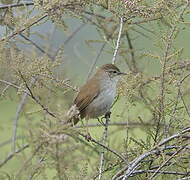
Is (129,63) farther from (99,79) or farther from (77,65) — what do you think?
(77,65)

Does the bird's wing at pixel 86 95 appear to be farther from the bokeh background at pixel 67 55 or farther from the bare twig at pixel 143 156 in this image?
the bare twig at pixel 143 156

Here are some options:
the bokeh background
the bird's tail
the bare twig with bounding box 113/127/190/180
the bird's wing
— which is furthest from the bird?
the bird's tail

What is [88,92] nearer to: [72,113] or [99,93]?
[99,93]

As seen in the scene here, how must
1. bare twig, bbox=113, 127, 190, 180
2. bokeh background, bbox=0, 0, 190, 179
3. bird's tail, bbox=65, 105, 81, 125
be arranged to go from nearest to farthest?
bird's tail, bbox=65, 105, 81, 125, bare twig, bbox=113, 127, 190, 180, bokeh background, bbox=0, 0, 190, 179

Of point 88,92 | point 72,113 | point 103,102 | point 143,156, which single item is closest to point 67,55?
point 88,92

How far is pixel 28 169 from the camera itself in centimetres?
365

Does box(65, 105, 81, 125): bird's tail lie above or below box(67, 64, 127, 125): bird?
below

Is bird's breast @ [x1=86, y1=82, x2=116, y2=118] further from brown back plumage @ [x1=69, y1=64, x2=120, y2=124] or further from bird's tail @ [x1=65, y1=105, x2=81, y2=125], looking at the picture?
bird's tail @ [x1=65, y1=105, x2=81, y2=125]

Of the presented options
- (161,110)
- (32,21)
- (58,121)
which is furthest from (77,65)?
(58,121)

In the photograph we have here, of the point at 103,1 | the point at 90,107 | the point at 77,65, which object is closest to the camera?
the point at 103,1

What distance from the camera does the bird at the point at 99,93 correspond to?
17.5 feet

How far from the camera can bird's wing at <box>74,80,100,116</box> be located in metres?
5.37

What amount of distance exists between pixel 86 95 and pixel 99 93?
0.16 meters

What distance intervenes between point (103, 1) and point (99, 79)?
1.78 meters
